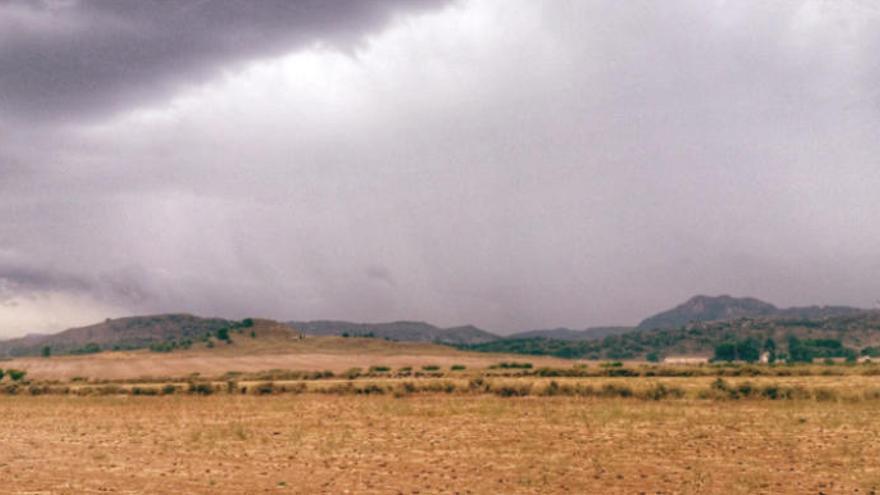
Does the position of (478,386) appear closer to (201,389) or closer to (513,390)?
(513,390)

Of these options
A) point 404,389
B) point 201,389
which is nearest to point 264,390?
point 201,389

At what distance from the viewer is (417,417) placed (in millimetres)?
52875

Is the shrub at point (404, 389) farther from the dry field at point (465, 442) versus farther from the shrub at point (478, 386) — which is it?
the shrub at point (478, 386)

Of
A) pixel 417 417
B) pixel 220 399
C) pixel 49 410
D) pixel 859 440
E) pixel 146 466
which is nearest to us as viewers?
pixel 146 466

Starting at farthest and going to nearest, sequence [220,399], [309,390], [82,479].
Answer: [309,390]
[220,399]
[82,479]

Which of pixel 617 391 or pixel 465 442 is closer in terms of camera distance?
pixel 465 442

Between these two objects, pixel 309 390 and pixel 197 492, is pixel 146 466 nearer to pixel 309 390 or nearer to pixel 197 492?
pixel 197 492

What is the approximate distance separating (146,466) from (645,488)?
874 inches

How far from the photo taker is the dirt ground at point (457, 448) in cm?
2925

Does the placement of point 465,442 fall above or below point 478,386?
above

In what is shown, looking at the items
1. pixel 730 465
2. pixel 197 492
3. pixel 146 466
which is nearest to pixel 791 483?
pixel 730 465

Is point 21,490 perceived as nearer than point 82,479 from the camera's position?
Yes

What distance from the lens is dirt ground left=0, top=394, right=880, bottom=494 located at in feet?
96.0

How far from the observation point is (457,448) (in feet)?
126
